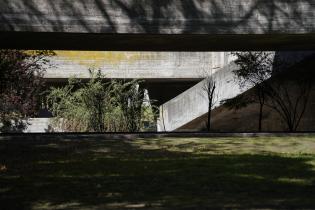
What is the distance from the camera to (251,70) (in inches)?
739

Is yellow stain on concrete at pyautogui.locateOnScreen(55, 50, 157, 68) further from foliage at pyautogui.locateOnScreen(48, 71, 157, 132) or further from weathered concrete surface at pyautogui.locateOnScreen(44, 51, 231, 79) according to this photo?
foliage at pyautogui.locateOnScreen(48, 71, 157, 132)

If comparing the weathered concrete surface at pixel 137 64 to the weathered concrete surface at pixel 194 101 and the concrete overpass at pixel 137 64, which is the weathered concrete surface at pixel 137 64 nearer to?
the concrete overpass at pixel 137 64

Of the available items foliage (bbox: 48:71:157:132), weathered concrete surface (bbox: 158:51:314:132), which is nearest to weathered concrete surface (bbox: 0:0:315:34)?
weathered concrete surface (bbox: 158:51:314:132)

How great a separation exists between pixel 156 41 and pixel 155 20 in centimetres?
130

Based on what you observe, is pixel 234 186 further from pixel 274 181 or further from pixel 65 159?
pixel 65 159

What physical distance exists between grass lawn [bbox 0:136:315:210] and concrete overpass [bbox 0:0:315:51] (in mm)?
2136

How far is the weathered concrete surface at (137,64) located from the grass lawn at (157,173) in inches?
463

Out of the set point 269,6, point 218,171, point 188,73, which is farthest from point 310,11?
point 188,73

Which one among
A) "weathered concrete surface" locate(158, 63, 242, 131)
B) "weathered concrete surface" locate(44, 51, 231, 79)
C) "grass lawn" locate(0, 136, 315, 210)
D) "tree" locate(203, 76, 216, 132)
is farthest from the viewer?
"weathered concrete surface" locate(44, 51, 231, 79)

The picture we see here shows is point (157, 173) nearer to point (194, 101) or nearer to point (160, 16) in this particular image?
point (160, 16)

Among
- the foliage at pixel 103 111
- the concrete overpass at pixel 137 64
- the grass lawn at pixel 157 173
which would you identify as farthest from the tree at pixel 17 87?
the grass lawn at pixel 157 173

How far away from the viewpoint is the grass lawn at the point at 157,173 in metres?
6.90

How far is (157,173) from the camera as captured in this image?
896 centimetres

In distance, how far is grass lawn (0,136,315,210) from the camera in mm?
6902
